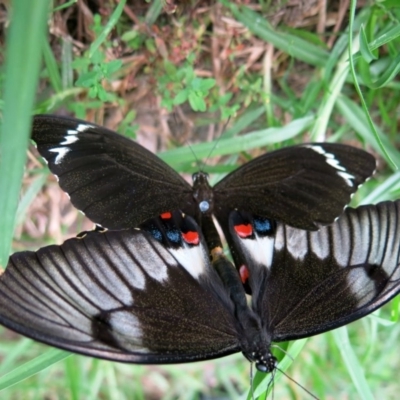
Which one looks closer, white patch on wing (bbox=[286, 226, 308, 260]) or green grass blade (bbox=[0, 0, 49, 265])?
green grass blade (bbox=[0, 0, 49, 265])

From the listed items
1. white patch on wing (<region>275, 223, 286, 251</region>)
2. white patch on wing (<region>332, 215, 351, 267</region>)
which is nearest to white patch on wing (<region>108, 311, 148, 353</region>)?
white patch on wing (<region>275, 223, 286, 251</region>)

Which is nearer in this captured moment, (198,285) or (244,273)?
(198,285)

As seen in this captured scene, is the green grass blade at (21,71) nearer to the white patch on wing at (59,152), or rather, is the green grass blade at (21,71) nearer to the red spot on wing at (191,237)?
the white patch on wing at (59,152)

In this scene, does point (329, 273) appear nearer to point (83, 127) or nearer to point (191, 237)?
point (191, 237)

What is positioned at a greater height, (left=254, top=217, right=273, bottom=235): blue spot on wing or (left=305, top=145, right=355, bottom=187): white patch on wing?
(left=305, top=145, right=355, bottom=187): white patch on wing

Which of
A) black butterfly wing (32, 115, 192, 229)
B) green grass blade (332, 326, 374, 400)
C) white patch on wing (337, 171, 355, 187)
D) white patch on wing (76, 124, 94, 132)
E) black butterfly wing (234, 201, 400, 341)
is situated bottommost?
green grass blade (332, 326, 374, 400)

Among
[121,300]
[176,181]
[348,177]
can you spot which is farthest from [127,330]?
[348,177]

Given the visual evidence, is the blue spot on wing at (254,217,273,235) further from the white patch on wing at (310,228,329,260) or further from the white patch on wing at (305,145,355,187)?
the white patch on wing at (305,145,355,187)
